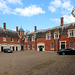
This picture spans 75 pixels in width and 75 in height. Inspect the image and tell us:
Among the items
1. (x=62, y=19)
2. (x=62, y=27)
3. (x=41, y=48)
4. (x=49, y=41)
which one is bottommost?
(x=41, y=48)

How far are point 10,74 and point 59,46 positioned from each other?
23832 mm

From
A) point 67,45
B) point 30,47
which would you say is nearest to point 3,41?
point 30,47

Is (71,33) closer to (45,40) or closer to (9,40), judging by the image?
(45,40)

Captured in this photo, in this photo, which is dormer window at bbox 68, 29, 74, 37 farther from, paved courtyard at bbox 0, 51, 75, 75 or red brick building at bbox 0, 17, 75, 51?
paved courtyard at bbox 0, 51, 75, 75

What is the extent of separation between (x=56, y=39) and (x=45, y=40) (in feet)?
16.5

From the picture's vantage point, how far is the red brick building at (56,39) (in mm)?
26733

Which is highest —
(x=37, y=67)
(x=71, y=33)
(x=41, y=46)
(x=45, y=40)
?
(x=71, y=33)

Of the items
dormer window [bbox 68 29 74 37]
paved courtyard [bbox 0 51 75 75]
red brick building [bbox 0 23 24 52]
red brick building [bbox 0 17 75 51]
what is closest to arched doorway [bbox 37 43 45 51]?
red brick building [bbox 0 17 75 51]

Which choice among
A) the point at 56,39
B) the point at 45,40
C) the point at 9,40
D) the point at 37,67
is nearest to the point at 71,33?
the point at 56,39

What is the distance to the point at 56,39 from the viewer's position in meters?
29.4

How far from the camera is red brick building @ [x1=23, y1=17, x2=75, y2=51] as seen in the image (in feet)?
87.7

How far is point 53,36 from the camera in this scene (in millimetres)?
30422

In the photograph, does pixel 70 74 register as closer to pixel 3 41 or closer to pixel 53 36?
pixel 53 36

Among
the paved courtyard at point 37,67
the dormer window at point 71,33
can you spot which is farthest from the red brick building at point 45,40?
the paved courtyard at point 37,67
